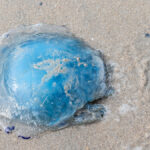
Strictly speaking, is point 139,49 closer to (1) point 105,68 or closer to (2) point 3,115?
(1) point 105,68

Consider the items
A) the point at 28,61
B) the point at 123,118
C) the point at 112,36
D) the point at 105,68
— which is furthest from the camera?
the point at 112,36

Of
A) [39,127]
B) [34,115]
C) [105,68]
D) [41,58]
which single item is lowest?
[39,127]

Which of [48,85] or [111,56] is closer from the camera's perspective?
[48,85]

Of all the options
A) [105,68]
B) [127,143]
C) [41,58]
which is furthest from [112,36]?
[127,143]

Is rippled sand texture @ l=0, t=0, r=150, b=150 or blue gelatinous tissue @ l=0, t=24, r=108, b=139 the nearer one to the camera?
blue gelatinous tissue @ l=0, t=24, r=108, b=139

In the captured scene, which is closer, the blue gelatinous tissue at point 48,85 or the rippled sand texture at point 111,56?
the blue gelatinous tissue at point 48,85
